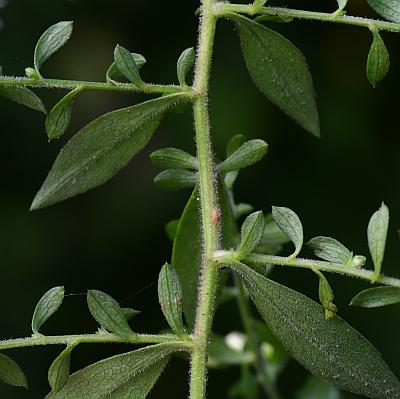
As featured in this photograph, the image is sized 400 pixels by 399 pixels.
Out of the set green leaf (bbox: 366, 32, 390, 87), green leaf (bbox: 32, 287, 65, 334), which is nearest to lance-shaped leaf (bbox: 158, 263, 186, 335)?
green leaf (bbox: 32, 287, 65, 334)

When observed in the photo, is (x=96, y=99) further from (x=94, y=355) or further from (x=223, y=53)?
(x=94, y=355)

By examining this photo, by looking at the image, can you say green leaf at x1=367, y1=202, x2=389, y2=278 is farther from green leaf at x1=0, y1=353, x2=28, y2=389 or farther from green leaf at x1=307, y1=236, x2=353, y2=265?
green leaf at x1=0, y1=353, x2=28, y2=389

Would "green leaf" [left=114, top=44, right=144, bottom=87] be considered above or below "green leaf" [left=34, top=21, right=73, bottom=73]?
below

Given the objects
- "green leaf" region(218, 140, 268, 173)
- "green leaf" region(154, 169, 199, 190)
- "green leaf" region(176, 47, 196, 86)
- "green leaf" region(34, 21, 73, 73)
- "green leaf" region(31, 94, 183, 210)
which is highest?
"green leaf" region(34, 21, 73, 73)

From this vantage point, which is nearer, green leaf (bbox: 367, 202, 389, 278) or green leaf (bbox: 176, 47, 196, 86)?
green leaf (bbox: 367, 202, 389, 278)

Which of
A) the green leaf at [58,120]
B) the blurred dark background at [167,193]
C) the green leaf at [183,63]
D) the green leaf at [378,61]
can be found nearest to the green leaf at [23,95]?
the green leaf at [58,120]

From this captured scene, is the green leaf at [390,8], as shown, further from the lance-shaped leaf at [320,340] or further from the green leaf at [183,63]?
the lance-shaped leaf at [320,340]

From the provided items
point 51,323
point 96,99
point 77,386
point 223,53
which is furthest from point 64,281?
point 77,386
